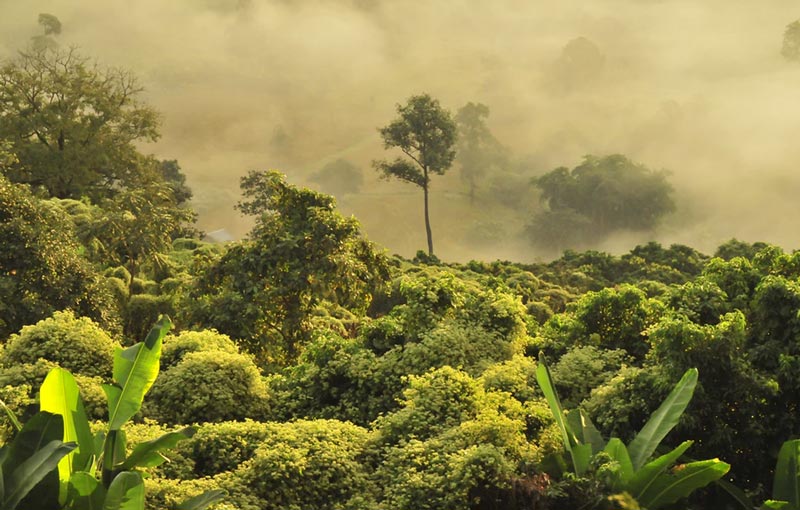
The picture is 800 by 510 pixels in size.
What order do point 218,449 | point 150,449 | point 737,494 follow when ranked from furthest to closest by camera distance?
point 218,449 → point 737,494 → point 150,449

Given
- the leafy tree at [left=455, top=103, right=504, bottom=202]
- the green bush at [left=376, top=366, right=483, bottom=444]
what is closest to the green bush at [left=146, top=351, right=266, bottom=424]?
the green bush at [left=376, top=366, right=483, bottom=444]

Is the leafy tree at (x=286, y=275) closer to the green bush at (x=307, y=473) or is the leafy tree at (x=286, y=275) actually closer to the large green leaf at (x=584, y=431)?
the green bush at (x=307, y=473)

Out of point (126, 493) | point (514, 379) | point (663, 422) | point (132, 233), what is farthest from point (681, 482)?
point (132, 233)

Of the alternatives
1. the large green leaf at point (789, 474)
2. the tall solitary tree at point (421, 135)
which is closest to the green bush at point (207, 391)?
the large green leaf at point (789, 474)

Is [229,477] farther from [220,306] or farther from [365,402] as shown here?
[220,306]

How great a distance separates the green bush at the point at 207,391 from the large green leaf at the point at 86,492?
14.7 feet

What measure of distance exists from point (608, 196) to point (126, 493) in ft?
216

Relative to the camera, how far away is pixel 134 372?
24.2 ft

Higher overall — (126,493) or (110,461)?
(110,461)

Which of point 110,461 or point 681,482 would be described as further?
point 681,482

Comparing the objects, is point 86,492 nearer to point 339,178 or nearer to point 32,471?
point 32,471

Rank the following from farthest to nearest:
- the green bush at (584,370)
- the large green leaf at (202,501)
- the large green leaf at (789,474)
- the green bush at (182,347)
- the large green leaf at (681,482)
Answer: the green bush at (182,347) → the green bush at (584,370) → the large green leaf at (789,474) → the large green leaf at (681,482) → the large green leaf at (202,501)

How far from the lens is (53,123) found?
38750 mm

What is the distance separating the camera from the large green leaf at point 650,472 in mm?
7815
